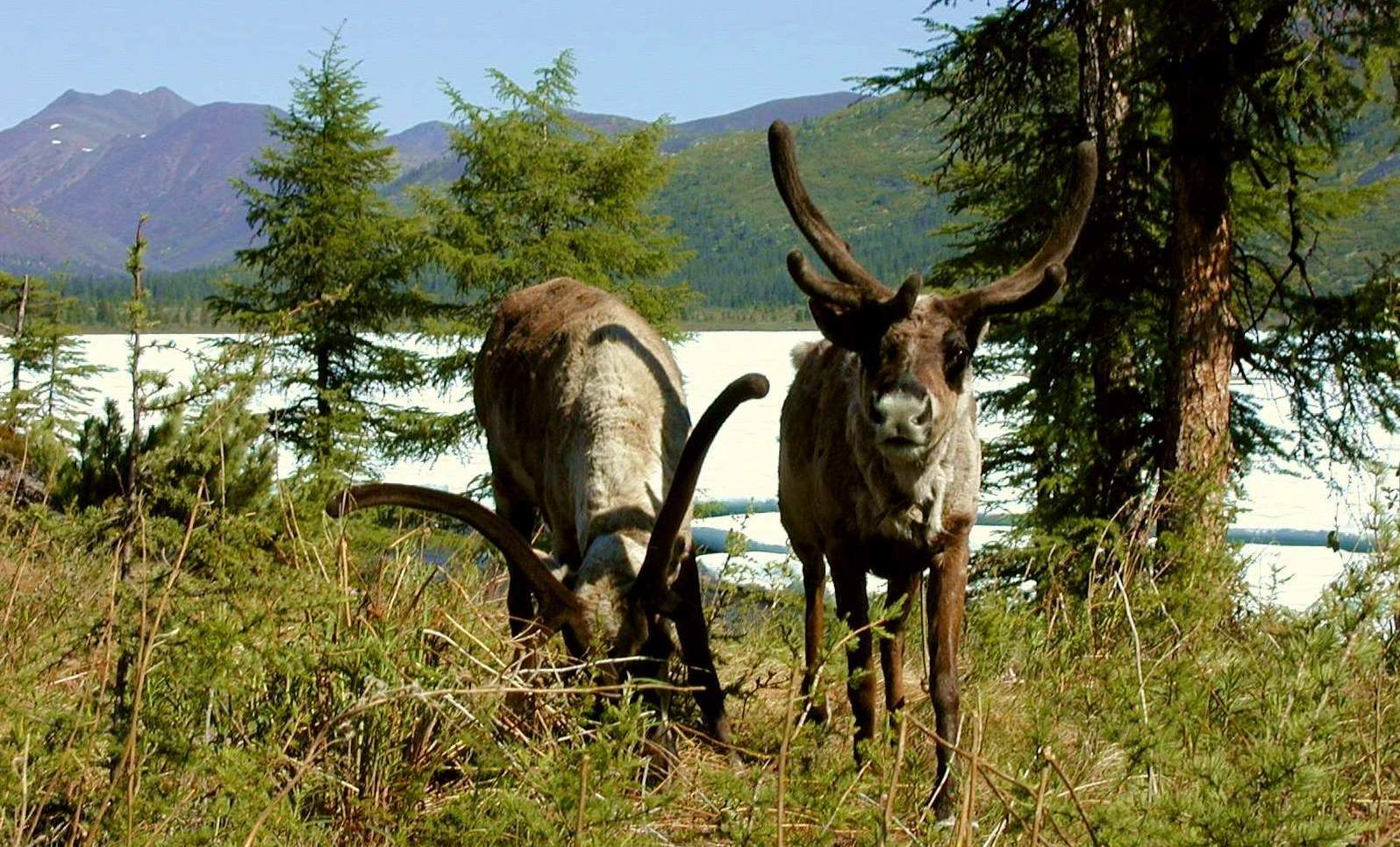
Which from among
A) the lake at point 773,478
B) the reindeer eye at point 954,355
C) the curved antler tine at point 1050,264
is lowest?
the lake at point 773,478

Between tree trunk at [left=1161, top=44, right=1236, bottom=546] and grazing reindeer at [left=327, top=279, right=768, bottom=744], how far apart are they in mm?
3885

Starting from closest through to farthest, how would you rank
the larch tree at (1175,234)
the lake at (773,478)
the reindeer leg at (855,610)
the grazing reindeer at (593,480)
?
the grazing reindeer at (593,480) < the reindeer leg at (855,610) < the larch tree at (1175,234) < the lake at (773,478)

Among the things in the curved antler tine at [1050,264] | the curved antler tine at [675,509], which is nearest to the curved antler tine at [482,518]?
the curved antler tine at [675,509]


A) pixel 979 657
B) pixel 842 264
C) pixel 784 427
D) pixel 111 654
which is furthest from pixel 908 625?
pixel 111 654

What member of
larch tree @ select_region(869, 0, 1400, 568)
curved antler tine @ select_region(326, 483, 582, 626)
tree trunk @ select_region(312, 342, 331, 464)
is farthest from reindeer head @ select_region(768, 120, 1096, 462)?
tree trunk @ select_region(312, 342, 331, 464)

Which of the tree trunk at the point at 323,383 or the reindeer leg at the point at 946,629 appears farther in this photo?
the tree trunk at the point at 323,383

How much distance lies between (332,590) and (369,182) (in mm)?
27046

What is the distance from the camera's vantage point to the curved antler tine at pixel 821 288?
5.15m

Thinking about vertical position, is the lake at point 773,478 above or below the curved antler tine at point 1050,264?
below

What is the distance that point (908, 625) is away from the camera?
655 centimetres

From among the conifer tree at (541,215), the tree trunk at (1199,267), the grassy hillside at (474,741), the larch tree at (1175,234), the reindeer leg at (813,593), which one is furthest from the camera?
the conifer tree at (541,215)

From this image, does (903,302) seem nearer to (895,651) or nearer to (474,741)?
(895,651)

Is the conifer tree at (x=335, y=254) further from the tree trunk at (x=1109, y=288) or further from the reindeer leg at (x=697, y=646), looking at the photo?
the reindeer leg at (x=697, y=646)

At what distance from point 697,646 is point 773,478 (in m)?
26.0
